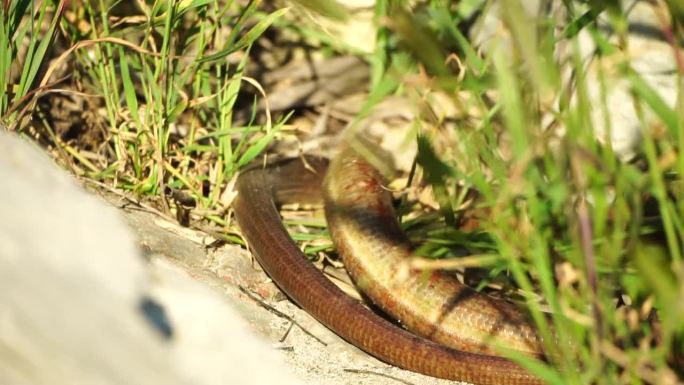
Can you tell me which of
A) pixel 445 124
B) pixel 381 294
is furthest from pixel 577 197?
pixel 445 124

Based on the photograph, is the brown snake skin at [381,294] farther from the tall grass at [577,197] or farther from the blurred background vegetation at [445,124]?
the tall grass at [577,197]

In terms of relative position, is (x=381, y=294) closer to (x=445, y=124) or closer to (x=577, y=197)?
(x=445, y=124)

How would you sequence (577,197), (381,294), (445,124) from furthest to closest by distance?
(445,124)
(381,294)
(577,197)

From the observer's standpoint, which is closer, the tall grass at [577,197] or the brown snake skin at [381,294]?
the tall grass at [577,197]

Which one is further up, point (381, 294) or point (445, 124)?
point (445, 124)

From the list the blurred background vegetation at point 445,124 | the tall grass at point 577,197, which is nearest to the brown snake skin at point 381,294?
the blurred background vegetation at point 445,124

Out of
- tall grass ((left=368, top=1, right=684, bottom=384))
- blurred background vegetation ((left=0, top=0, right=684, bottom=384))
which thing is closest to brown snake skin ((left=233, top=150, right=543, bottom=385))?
blurred background vegetation ((left=0, top=0, right=684, bottom=384))

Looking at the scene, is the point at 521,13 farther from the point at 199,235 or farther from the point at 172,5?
the point at 199,235

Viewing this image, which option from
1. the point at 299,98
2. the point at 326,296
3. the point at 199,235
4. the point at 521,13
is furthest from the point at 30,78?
the point at 521,13

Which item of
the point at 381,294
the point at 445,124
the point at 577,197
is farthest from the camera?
the point at 445,124
